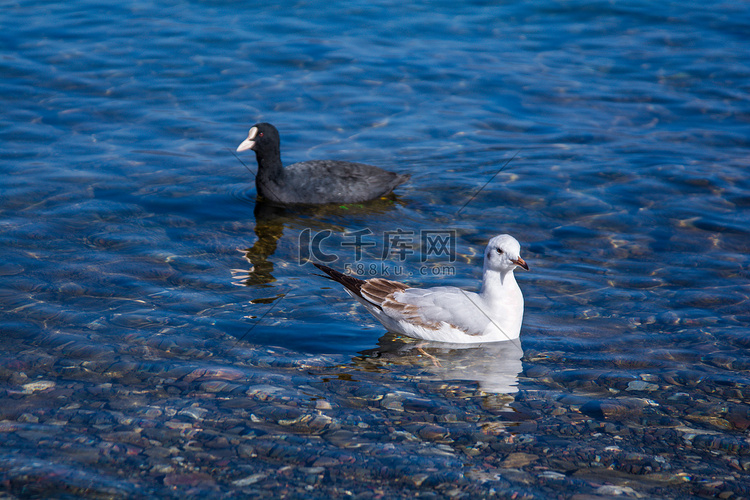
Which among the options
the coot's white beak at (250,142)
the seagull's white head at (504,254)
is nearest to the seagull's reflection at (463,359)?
the seagull's white head at (504,254)

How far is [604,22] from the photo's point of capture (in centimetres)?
2002

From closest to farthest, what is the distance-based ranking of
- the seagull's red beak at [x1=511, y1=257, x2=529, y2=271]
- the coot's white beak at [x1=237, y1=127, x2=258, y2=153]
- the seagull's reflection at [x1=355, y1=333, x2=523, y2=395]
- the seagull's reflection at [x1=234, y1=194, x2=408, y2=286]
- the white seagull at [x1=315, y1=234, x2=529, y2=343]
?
1. the seagull's reflection at [x1=355, y1=333, x2=523, y2=395]
2. the seagull's red beak at [x1=511, y1=257, x2=529, y2=271]
3. the white seagull at [x1=315, y1=234, x2=529, y2=343]
4. the seagull's reflection at [x1=234, y1=194, x2=408, y2=286]
5. the coot's white beak at [x1=237, y1=127, x2=258, y2=153]

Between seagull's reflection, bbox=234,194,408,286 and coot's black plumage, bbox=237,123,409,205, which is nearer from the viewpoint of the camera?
seagull's reflection, bbox=234,194,408,286

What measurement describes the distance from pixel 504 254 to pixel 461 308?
0.76 meters

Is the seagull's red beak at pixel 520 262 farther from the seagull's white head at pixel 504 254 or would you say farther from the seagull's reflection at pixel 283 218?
the seagull's reflection at pixel 283 218

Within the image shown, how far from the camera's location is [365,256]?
997 cm

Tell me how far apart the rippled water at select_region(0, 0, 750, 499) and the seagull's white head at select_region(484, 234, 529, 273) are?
948 millimetres

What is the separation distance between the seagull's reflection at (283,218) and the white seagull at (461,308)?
7.23 feet

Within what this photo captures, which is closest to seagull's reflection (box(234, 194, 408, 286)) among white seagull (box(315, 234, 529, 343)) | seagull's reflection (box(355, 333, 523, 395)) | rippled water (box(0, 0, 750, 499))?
rippled water (box(0, 0, 750, 499))

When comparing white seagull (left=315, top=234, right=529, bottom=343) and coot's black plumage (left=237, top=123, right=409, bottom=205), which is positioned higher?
coot's black plumage (left=237, top=123, right=409, bottom=205)

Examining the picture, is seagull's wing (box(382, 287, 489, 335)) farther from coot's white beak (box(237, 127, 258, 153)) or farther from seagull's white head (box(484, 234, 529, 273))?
coot's white beak (box(237, 127, 258, 153))

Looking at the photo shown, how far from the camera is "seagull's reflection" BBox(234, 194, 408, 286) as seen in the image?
9.84 m

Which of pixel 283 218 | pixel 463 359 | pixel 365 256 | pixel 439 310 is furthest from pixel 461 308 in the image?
pixel 283 218

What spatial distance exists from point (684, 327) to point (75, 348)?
6.64 meters
